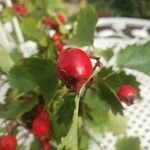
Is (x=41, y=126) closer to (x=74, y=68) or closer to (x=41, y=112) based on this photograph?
(x=41, y=112)

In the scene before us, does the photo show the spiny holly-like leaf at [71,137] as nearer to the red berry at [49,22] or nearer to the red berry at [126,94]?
the red berry at [126,94]

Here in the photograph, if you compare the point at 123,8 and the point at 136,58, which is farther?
the point at 123,8

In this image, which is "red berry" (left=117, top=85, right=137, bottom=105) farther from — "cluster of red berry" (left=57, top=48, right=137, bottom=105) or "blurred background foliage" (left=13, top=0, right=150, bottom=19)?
"blurred background foliage" (left=13, top=0, right=150, bottom=19)

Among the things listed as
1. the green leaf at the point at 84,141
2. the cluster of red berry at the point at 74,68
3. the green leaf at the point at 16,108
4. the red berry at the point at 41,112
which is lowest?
the green leaf at the point at 84,141

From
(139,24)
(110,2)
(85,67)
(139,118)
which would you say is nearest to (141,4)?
(110,2)

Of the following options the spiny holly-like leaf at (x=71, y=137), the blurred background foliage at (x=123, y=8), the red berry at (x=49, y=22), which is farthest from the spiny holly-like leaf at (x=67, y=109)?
the blurred background foliage at (x=123, y=8)

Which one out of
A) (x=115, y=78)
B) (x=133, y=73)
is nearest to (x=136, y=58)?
(x=115, y=78)
